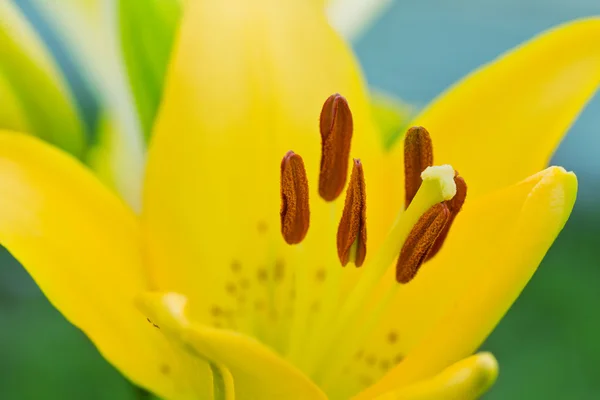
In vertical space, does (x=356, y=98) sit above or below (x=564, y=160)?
below

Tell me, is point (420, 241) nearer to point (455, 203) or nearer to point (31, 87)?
point (455, 203)

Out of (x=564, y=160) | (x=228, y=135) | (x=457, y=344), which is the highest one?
(x=564, y=160)

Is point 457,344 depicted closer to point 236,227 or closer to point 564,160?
point 236,227

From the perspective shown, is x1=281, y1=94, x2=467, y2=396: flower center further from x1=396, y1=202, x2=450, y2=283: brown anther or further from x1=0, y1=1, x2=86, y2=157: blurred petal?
x1=0, y1=1, x2=86, y2=157: blurred petal

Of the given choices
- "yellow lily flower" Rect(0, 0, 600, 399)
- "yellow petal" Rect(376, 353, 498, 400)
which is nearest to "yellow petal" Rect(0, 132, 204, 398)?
"yellow lily flower" Rect(0, 0, 600, 399)

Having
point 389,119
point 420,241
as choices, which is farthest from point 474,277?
point 389,119

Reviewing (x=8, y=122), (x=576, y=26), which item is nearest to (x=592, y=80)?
(x=576, y=26)
